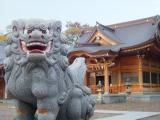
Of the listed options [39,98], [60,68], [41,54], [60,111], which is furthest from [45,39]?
[60,111]

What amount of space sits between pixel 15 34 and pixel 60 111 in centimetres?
128

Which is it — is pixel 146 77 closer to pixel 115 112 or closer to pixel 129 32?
pixel 129 32

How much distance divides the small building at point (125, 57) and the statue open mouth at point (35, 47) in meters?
17.1

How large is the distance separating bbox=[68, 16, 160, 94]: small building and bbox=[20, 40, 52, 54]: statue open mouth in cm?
1713

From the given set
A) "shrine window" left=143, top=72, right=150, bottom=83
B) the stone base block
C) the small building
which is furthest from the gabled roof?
the stone base block

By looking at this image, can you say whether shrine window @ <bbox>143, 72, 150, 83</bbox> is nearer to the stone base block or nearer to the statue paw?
the stone base block

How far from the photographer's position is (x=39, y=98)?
3.83m

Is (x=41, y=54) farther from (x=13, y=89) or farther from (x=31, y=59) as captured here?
(x=13, y=89)

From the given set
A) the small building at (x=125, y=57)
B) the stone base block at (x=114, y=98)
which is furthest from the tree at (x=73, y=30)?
the stone base block at (x=114, y=98)

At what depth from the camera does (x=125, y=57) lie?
23.0 metres

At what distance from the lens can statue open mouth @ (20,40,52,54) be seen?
3.64 m

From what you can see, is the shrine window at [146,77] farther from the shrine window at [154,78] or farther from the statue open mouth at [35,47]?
the statue open mouth at [35,47]

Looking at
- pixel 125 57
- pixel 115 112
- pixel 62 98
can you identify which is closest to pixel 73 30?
pixel 125 57

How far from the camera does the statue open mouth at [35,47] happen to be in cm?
364
